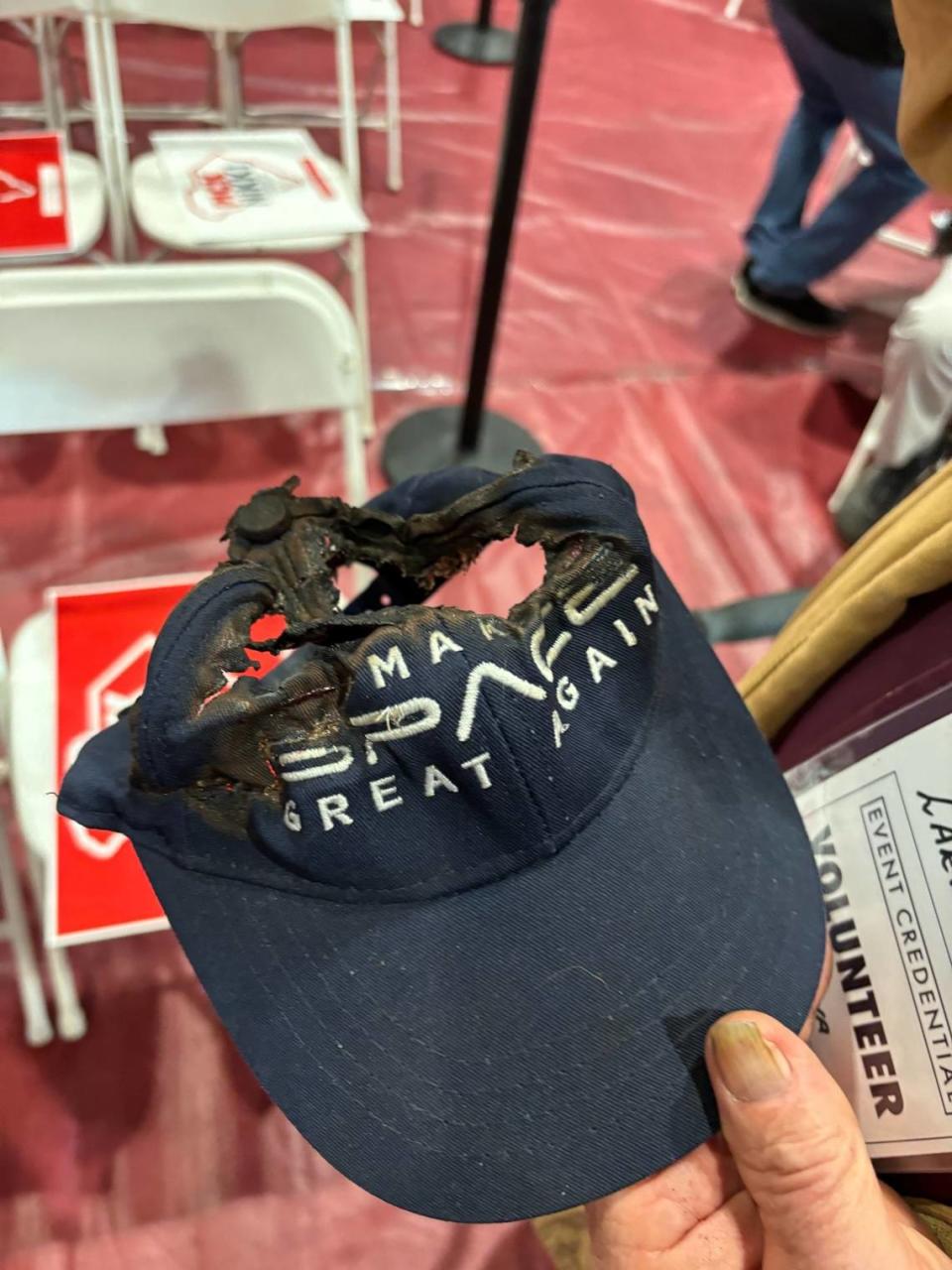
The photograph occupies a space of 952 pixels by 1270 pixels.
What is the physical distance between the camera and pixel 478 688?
396 millimetres

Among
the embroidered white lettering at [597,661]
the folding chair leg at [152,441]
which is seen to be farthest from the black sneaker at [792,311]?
the embroidered white lettering at [597,661]

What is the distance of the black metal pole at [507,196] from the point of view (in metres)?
1.01

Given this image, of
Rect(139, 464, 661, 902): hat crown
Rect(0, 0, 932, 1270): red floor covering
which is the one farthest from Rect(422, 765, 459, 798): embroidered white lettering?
Rect(0, 0, 932, 1270): red floor covering

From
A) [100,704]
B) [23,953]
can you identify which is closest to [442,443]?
[100,704]

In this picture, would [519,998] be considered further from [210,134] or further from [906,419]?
[210,134]

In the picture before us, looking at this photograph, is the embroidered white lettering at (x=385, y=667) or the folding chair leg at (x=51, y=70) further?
the folding chair leg at (x=51, y=70)

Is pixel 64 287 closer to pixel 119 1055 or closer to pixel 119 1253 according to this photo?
pixel 119 1055

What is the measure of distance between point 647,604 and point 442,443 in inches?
40.3

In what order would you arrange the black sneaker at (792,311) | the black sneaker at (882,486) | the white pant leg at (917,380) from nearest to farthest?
the white pant leg at (917,380) < the black sneaker at (882,486) < the black sneaker at (792,311)

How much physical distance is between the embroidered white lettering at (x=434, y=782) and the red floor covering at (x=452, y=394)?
60 cm

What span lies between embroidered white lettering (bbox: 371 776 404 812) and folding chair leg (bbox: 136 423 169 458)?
108 cm

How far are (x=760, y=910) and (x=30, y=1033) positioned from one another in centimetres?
73

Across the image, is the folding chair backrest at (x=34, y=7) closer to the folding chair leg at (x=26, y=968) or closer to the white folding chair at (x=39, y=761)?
the white folding chair at (x=39, y=761)

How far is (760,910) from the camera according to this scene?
0.43m
